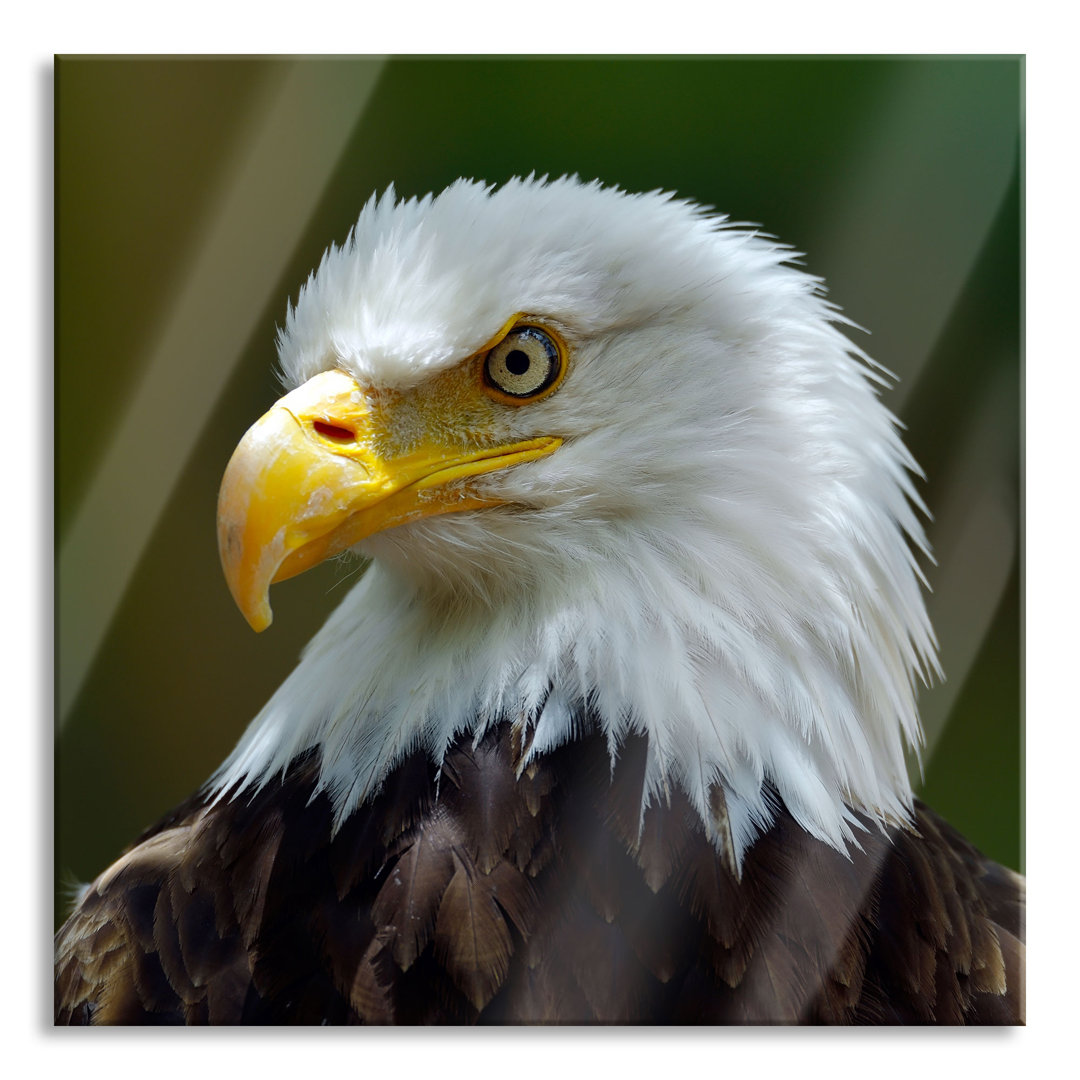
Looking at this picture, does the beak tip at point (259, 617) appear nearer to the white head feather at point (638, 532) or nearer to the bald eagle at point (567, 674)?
the bald eagle at point (567, 674)

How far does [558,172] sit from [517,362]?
446mm

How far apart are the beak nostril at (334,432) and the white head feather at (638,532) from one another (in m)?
0.10

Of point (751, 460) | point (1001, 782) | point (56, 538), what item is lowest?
point (56, 538)

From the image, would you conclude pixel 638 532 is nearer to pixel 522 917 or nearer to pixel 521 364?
pixel 521 364

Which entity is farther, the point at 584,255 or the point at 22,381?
the point at 22,381

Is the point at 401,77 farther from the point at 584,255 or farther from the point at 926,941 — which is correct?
the point at 926,941

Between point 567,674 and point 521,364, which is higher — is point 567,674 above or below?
below

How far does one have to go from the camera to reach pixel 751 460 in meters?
1.55

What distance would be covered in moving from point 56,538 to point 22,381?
26 centimetres

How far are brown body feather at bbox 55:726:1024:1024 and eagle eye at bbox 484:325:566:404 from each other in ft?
1.51

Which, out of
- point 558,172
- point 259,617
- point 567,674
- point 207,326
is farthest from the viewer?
point 207,326

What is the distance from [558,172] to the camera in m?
1.80

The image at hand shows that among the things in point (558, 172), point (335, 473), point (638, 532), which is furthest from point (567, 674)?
point (558, 172)

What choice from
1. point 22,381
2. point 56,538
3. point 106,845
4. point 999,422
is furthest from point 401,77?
point 106,845
